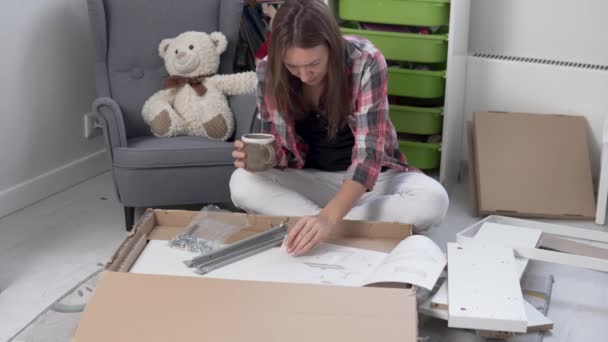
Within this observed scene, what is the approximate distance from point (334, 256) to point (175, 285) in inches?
15.7

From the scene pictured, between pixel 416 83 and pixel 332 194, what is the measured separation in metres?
0.83

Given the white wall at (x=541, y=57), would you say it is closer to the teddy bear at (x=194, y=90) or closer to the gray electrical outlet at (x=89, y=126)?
the teddy bear at (x=194, y=90)

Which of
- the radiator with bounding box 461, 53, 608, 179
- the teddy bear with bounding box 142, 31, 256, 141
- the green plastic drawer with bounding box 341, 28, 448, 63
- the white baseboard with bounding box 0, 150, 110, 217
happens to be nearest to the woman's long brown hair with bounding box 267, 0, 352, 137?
the teddy bear with bounding box 142, 31, 256, 141

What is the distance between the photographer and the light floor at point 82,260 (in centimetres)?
195

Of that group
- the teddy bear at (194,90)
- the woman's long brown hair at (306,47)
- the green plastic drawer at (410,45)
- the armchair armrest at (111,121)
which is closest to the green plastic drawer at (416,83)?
the green plastic drawer at (410,45)

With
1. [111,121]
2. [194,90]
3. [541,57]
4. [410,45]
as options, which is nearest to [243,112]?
[194,90]

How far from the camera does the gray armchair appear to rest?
2.45 metres

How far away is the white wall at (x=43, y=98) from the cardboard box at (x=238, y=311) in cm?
147

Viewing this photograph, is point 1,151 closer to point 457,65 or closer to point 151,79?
point 151,79

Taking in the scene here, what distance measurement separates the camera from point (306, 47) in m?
1.83

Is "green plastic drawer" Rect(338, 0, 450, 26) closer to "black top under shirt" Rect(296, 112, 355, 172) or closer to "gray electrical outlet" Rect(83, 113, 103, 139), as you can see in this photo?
"black top under shirt" Rect(296, 112, 355, 172)

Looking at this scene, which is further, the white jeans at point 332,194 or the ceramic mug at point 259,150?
the white jeans at point 332,194

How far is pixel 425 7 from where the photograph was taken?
2713 millimetres

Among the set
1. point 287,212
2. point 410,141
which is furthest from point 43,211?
point 410,141
